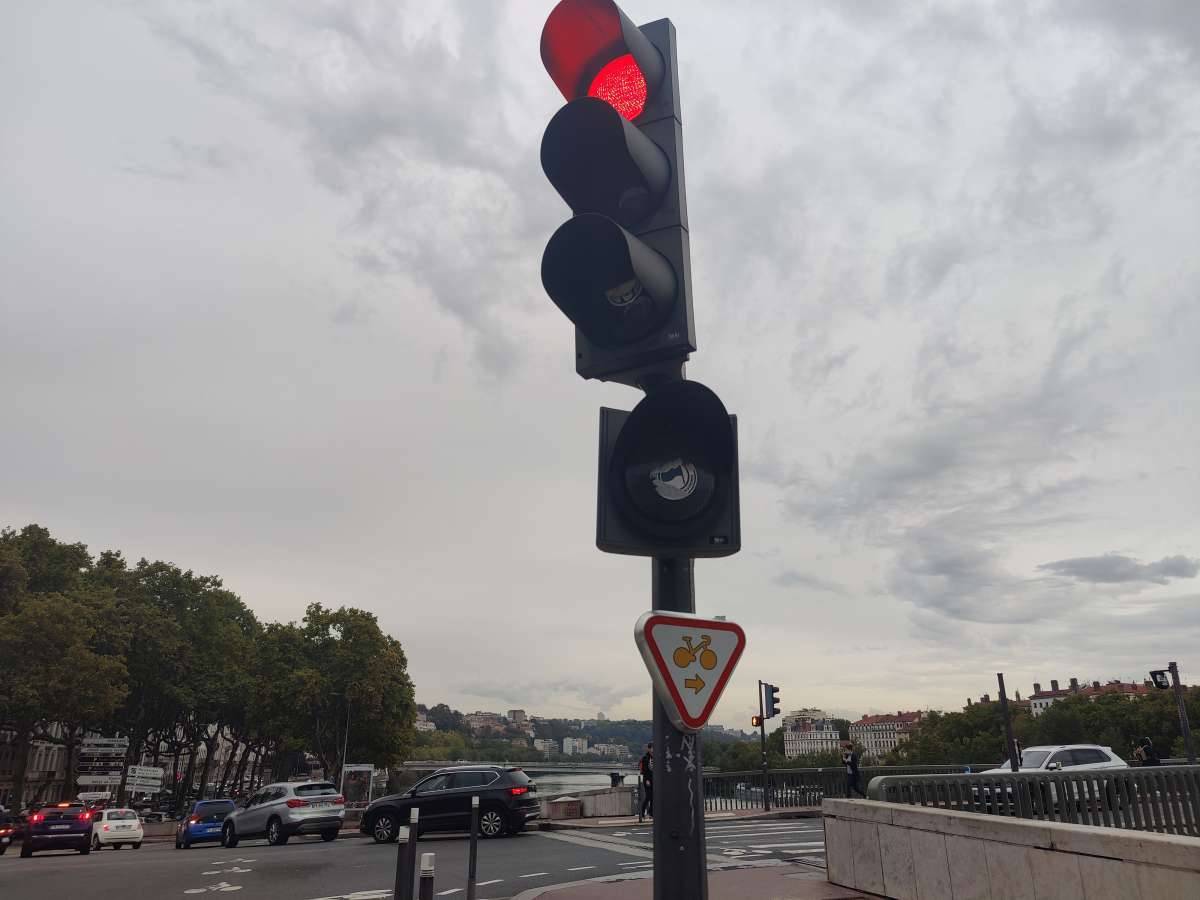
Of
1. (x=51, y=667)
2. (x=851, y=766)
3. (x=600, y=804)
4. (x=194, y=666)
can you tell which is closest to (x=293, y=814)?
(x=600, y=804)

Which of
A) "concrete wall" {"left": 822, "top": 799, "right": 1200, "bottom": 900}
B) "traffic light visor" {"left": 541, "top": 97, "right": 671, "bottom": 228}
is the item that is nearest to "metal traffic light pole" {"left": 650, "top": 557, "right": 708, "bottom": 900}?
"traffic light visor" {"left": 541, "top": 97, "right": 671, "bottom": 228}

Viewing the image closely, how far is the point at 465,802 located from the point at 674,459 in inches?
645

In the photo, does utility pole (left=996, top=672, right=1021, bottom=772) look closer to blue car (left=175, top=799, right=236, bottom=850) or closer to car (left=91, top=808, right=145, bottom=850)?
blue car (left=175, top=799, right=236, bottom=850)

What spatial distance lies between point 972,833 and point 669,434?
221 inches

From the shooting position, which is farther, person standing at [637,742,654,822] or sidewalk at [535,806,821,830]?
sidewalk at [535,806,821,830]

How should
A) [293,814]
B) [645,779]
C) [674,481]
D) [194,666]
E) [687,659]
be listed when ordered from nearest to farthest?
1. [687,659]
2. [674,481]
3. [645,779]
4. [293,814]
5. [194,666]

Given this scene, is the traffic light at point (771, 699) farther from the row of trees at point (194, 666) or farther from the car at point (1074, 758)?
the row of trees at point (194, 666)

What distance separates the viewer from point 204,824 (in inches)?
952

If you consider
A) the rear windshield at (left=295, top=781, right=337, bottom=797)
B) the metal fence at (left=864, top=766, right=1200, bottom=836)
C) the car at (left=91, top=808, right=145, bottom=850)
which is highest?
the metal fence at (left=864, top=766, right=1200, bottom=836)

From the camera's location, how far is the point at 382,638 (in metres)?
→ 49.9

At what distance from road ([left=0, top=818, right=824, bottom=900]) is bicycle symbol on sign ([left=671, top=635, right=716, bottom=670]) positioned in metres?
8.44

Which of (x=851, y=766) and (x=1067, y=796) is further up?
(x=851, y=766)

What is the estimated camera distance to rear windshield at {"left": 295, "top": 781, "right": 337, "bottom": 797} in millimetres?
20438

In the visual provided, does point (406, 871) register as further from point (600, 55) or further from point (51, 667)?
point (51, 667)
